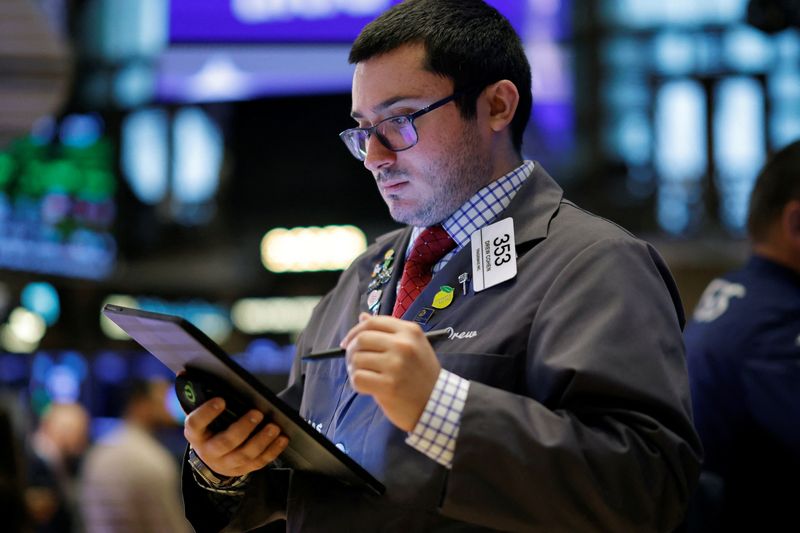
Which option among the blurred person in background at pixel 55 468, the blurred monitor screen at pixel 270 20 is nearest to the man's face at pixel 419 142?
the blurred person in background at pixel 55 468

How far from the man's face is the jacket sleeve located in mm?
333

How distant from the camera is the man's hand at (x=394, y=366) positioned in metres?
1.56

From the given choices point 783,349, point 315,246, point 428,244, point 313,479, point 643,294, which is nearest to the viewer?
point 643,294

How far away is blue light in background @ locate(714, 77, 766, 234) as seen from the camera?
1148 centimetres

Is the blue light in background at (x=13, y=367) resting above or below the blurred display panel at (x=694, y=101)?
below

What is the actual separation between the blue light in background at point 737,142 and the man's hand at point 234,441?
10271mm

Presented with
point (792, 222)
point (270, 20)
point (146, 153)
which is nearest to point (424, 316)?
point (792, 222)

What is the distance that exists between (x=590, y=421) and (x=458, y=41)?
2.54 ft

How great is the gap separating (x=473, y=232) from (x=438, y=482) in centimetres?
53

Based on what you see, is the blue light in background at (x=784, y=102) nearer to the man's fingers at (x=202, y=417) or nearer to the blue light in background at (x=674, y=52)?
the blue light in background at (x=674, y=52)

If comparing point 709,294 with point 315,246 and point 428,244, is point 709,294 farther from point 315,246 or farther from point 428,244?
point 315,246

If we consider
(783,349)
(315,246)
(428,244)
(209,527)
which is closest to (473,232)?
(428,244)

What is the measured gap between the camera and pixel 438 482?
1659mm

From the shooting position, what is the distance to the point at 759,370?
109 inches
